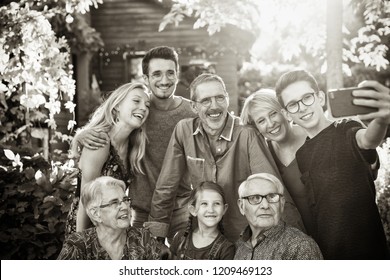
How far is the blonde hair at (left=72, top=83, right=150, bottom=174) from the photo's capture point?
100 inches

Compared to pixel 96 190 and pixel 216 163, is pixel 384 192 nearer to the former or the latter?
pixel 216 163

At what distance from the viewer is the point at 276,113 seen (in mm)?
2350

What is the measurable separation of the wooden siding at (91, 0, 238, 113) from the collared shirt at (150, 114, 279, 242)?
2.63 meters

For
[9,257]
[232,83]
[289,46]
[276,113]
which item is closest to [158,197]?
[276,113]

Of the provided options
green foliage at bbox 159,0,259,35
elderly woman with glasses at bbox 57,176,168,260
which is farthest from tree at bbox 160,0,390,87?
elderly woman with glasses at bbox 57,176,168,260

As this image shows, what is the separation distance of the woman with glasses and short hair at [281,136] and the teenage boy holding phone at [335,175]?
1.7 inches

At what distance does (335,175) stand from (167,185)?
0.76 m

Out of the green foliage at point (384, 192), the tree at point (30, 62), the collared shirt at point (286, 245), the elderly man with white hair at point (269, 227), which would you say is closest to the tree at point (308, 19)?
the green foliage at point (384, 192)

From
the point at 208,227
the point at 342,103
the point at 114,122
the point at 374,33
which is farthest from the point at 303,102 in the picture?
the point at 374,33

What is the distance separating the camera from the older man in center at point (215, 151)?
2.39 metres

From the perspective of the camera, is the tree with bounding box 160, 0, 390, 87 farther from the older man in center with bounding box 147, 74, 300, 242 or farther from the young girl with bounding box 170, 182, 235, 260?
the young girl with bounding box 170, 182, 235, 260

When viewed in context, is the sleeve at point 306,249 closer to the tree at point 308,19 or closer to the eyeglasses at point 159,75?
the eyeglasses at point 159,75

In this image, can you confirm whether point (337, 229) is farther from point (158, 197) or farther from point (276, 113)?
point (158, 197)
